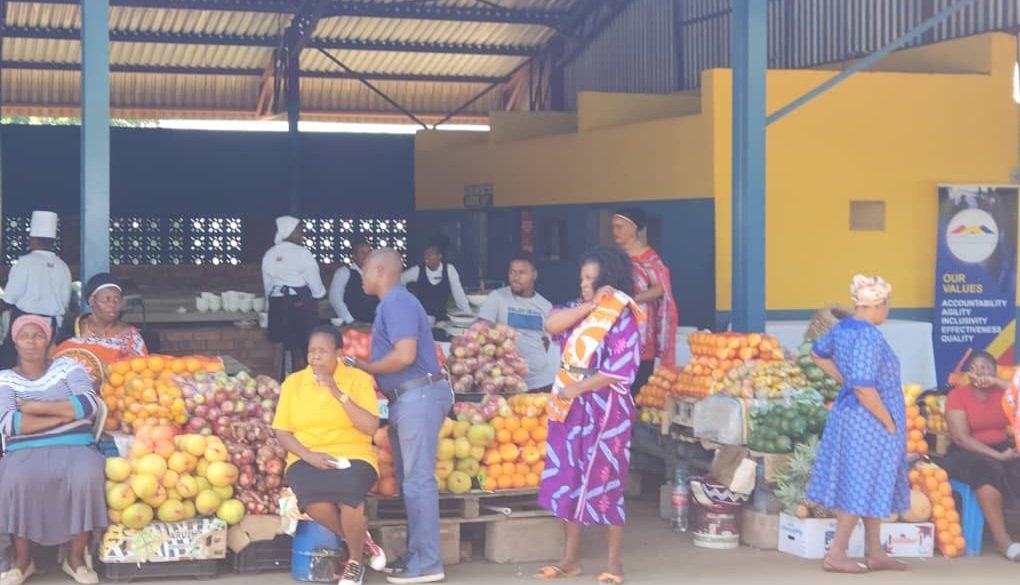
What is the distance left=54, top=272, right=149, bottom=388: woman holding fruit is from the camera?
809cm

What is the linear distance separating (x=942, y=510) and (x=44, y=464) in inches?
188

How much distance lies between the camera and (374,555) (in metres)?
7.20

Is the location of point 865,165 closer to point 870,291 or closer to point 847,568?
point 870,291

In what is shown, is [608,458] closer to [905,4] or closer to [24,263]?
[24,263]

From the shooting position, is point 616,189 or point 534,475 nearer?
point 534,475

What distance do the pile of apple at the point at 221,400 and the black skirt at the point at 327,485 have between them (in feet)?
2.33

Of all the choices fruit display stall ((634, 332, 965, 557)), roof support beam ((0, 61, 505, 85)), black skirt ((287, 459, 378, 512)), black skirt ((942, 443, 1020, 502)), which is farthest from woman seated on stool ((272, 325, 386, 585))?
roof support beam ((0, 61, 505, 85))

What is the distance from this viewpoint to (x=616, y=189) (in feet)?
53.3

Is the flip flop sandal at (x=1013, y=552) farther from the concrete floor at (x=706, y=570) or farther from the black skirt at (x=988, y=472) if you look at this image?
the black skirt at (x=988, y=472)

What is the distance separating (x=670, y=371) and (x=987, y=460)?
2.06 metres

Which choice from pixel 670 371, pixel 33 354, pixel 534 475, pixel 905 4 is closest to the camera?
pixel 33 354

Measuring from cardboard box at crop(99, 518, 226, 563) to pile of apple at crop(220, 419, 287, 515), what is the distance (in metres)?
0.21

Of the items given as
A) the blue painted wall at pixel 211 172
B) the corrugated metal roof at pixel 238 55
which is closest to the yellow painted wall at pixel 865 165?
the corrugated metal roof at pixel 238 55

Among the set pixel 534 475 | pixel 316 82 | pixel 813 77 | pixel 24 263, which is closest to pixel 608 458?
pixel 534 475
